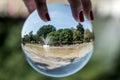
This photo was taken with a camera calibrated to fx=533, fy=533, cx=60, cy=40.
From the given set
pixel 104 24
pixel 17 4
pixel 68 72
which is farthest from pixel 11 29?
pixel 68 72

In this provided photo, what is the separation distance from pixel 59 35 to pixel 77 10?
0.32 ft

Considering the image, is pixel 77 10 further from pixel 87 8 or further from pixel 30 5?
pixel 30 5

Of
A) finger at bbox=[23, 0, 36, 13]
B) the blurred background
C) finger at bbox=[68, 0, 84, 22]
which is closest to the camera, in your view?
finger at bbox=[68, 0, 84, 22]

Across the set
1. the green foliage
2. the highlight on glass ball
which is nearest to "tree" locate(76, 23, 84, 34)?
the highlight on glass ball

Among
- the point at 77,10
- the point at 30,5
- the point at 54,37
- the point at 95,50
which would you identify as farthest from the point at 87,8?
the point at 95,50

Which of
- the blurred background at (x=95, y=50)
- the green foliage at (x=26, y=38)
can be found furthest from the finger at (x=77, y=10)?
the blurred background at (x=95, y=50)

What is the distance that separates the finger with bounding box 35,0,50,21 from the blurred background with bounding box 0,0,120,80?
288cm

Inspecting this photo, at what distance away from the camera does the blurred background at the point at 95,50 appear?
14.7 feet

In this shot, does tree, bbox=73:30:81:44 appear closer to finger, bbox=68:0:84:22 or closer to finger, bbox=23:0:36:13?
finger, bbox=68:0:84:22

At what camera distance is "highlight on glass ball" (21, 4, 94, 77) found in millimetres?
1407

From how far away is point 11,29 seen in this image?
4840 millimetres

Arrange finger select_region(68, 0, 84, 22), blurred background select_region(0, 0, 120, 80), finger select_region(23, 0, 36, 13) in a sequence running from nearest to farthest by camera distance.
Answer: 1. finger select_region(68, 0, 84, 22)
2. finger select_region(23, 0, 36, 13)
3. blurred background select_region(0, 0, 120, 80)

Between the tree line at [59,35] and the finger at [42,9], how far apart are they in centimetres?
3

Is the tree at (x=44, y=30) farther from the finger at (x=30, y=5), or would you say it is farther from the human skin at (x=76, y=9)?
the finger at (x=30, y=5)
